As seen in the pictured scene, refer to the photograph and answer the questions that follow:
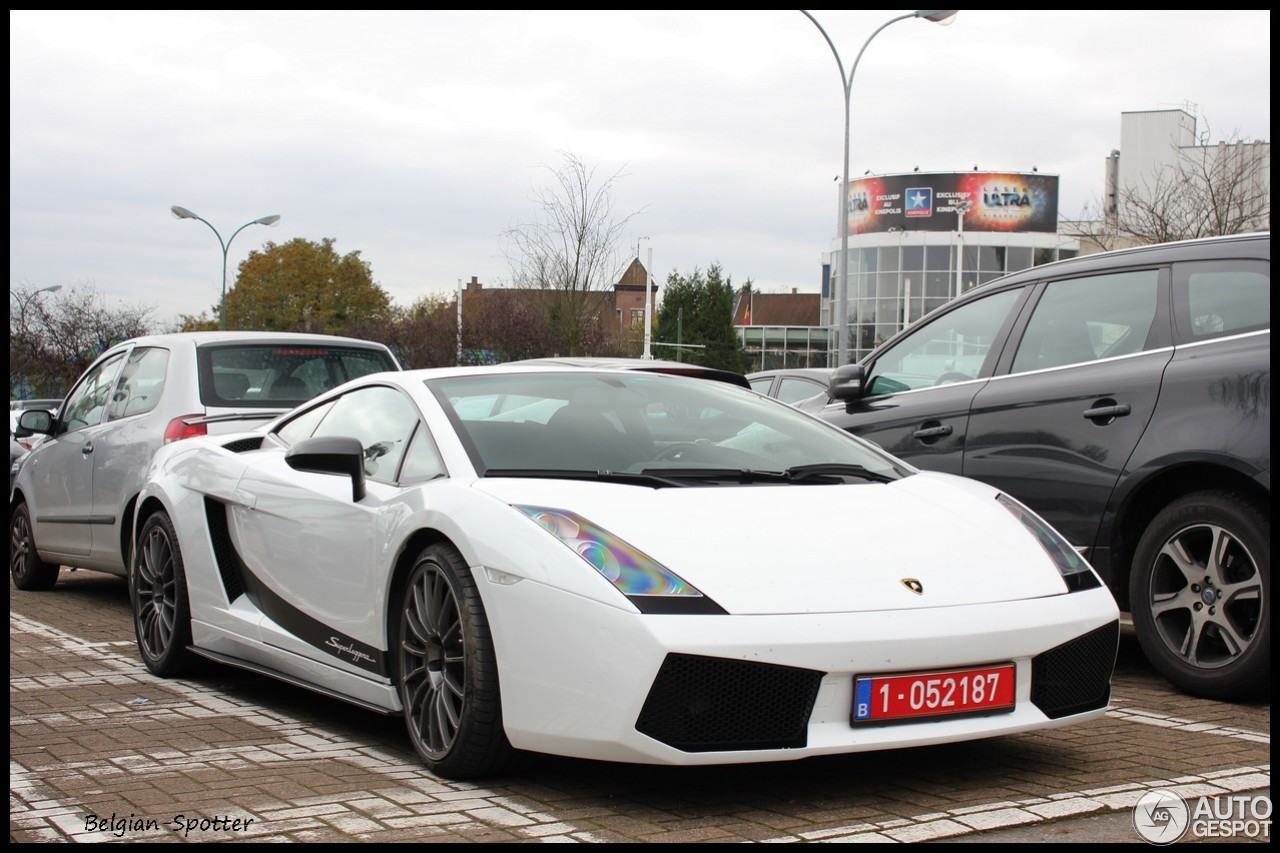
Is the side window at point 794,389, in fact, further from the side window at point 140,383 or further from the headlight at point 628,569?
the headlight at point 628,569

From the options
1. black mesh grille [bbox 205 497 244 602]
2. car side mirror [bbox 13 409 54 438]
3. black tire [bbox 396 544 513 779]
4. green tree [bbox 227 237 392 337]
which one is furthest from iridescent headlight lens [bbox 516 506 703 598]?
green tree [bbox 227 237 392 337]

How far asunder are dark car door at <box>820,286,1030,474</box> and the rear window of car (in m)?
3.13

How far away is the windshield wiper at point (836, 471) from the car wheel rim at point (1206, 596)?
1364mm

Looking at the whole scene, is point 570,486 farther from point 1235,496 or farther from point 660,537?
point 1235,496

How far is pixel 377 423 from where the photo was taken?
523cm

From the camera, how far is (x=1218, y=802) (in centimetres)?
385

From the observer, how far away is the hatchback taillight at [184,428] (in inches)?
317

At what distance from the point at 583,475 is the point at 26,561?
6.88 m

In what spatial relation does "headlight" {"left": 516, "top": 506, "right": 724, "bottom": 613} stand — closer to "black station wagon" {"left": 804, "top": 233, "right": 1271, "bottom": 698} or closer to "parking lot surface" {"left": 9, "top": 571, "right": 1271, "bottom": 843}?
"parking lot surface" {"left": 9, "top": 571, "right": 1271, "bottom": 843}

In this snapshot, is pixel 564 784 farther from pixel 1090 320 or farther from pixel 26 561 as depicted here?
pixel 26 561

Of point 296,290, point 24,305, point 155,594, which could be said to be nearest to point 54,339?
point 24,305

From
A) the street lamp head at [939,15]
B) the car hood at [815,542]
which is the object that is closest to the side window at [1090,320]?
the car hood at [815,542]

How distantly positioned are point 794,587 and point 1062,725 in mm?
920

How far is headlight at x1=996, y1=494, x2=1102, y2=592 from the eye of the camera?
433cm
